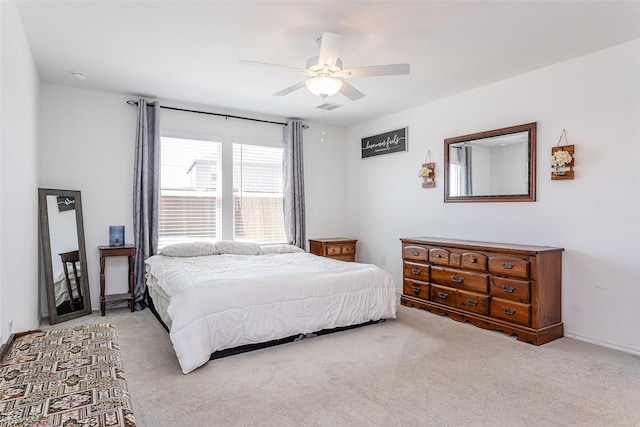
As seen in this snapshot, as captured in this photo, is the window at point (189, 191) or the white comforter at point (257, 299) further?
the window at point (189, 191)

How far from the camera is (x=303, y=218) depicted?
591 centimetres

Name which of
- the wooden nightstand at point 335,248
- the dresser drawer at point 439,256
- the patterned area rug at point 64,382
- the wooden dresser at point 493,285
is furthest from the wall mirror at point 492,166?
the patterned area rug at point 64,382

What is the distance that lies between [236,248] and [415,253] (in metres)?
2.28

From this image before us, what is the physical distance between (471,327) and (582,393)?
1.41 m

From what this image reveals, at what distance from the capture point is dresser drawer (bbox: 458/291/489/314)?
3836 mm

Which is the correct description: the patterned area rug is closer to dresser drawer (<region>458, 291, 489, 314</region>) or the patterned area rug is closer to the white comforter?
the white comforter

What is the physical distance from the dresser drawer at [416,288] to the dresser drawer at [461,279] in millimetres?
168

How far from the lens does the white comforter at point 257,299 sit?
2904 millimetres

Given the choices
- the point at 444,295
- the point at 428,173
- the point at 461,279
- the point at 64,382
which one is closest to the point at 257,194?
the point at 428,173

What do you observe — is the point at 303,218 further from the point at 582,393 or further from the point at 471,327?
the point at 582,393

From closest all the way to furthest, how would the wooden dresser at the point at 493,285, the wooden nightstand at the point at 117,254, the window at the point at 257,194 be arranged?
the wooden dresser at the point at 493,285 < the wooden nightstand at the point at 117,254 < the window at the point at 257,194

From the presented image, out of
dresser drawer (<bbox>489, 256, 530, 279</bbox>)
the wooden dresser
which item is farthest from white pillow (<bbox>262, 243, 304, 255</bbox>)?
dresser drawer (<bbox>489, 256, 530, 279</bbox>)

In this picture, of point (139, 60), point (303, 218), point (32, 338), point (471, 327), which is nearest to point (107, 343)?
point (32, 338)

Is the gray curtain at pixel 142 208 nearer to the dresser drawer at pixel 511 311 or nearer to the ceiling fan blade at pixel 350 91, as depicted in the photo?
the ceiling fan blade at pixel 350 91
